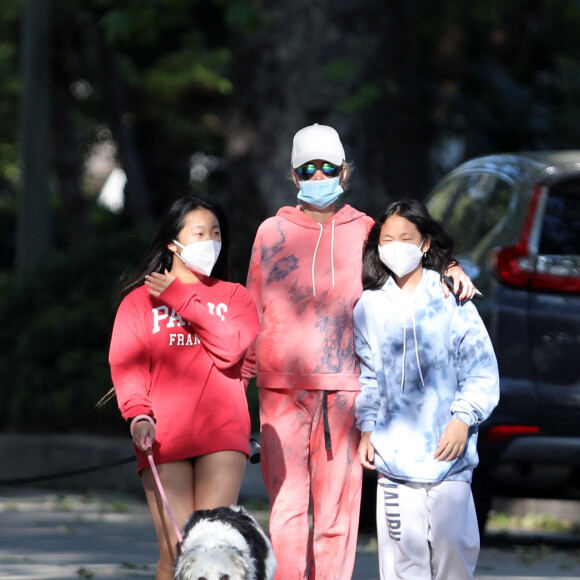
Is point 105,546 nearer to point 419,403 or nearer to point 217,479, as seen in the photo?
point 217,479

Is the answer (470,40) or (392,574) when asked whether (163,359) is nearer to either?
(392,574)

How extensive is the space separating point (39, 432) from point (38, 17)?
5.75 metres

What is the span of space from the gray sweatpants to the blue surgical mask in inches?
46.8

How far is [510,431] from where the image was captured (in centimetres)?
679

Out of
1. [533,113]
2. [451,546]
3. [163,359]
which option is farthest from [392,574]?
[533,113]

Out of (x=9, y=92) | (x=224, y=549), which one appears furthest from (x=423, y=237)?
(x=9, y=92)

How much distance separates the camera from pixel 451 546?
4953mm

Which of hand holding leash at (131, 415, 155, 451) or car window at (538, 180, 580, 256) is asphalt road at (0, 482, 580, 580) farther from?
hand holding leash at (131, 415, 155, 451)

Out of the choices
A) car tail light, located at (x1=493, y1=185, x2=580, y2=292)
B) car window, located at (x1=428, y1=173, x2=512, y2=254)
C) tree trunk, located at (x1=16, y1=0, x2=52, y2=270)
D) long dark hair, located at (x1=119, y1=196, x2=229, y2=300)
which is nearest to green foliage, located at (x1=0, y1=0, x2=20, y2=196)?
tree trunk, located at (x1=16, y1=0, x2=52, y2=270)

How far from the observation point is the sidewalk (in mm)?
7125

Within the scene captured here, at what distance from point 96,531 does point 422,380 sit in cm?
410

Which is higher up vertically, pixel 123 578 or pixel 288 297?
pixel 288 297

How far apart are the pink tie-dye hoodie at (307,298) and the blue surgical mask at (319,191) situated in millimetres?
104

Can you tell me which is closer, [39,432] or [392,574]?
[392,574]
